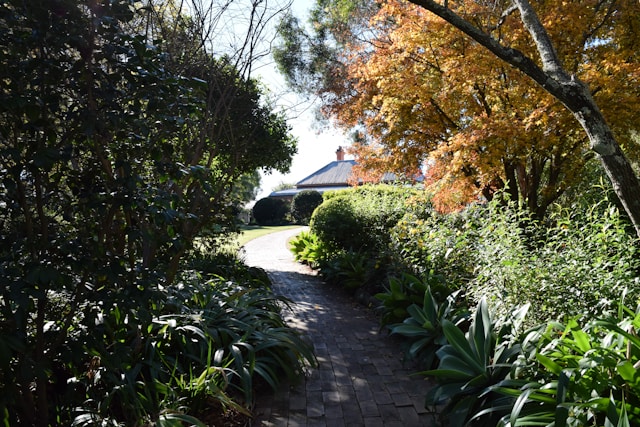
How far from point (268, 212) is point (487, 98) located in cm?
2567

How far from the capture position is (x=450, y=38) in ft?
19.0

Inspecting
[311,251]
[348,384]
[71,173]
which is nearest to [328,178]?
[311,251]

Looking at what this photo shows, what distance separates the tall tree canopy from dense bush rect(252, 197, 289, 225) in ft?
78.1

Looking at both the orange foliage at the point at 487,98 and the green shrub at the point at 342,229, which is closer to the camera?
the orange foliage at the point at 487,98

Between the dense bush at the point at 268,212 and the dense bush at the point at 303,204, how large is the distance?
1.34 metres

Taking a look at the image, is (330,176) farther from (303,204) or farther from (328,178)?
(303,204)

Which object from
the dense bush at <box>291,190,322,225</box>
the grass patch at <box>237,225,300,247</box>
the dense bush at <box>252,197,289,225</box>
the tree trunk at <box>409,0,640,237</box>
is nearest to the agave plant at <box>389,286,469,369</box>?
the tree trunk at <box>409,0,640,237</box>

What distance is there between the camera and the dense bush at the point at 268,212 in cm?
3122

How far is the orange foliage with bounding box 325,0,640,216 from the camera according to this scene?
5195mm

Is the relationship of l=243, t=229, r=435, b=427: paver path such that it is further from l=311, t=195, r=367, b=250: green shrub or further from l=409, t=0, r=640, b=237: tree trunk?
l=311, t=195, r=367, b=250: green shrub

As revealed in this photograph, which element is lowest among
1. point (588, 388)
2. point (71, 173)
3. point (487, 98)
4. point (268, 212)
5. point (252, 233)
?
point (588, 388)

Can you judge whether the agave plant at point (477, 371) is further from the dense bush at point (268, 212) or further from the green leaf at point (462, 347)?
the dense bush at point (268, 212)

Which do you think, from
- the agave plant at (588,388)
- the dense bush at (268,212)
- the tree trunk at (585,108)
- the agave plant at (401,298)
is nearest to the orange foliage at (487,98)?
the tree trunk at (585,108)

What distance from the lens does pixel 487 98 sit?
629 cm
